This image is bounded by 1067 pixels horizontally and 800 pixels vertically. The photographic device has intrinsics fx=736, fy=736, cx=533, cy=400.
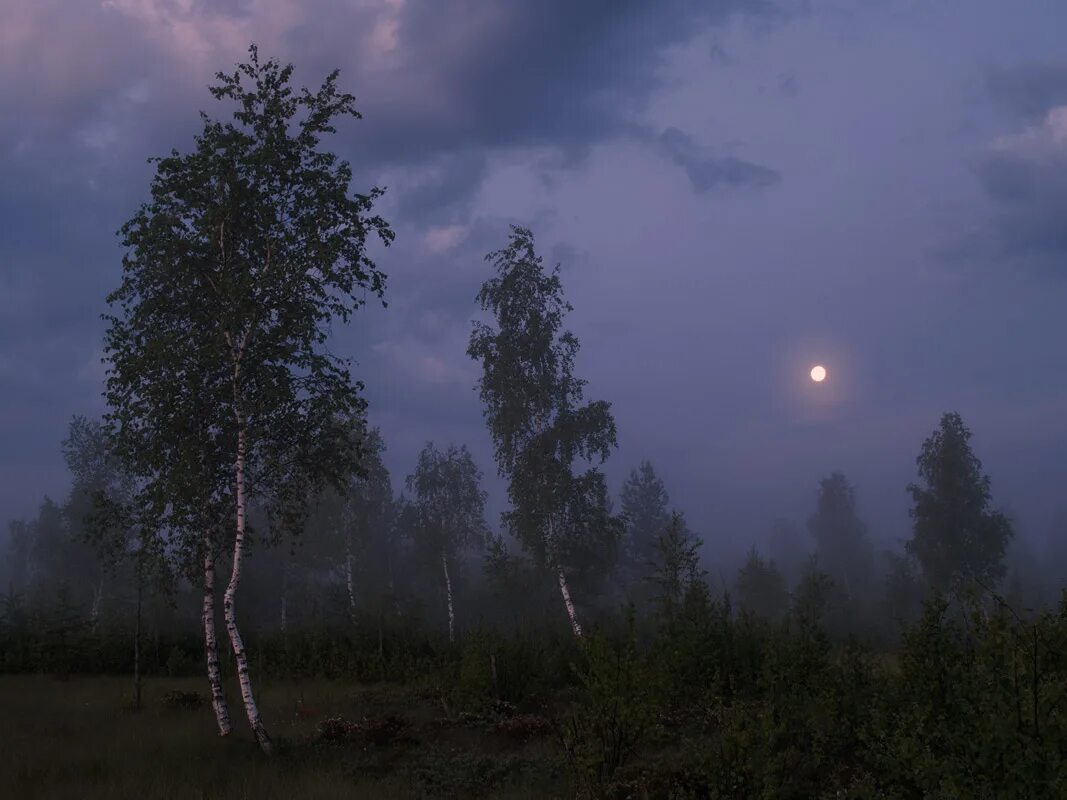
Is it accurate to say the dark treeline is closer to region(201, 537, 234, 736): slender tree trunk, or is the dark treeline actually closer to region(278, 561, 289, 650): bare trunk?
region(201, 537, 234, 736): slender tree trunk

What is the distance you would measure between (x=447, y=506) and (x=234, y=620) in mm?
40346

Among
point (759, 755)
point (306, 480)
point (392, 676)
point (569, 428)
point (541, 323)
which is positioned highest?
point (541, 323)

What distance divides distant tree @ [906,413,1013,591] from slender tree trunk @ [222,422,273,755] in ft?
140

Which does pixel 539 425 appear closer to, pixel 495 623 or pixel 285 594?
pixel 495 623

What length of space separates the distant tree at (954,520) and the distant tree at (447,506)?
96.9ft

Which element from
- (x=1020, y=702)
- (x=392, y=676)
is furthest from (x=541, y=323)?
(x=1020, y=702)

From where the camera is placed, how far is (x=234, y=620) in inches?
560

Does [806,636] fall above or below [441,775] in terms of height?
above

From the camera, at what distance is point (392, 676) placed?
2402 centimetres

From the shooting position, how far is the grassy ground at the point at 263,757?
11117mm

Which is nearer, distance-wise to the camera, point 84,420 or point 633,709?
point 633,709

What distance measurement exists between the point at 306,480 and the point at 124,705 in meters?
8.60

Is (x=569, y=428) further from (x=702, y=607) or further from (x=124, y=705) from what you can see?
(x=124, y=705)

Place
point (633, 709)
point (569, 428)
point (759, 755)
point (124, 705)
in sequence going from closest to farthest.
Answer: point (759, 755)
point (633, 709)
point (124, 705)
point (569, 428)
